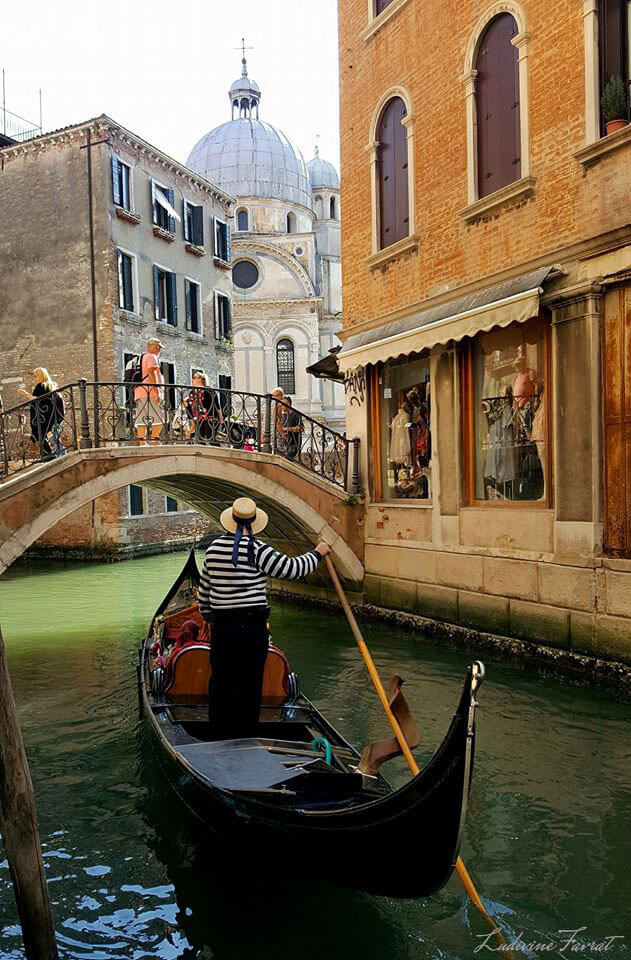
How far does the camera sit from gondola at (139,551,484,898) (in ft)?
8.79

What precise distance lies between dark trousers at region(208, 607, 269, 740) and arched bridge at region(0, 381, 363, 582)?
4003mm

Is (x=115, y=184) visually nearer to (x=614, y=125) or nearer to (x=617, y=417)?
(x=614, y=125)

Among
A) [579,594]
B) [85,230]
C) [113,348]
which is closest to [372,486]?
[579,594]

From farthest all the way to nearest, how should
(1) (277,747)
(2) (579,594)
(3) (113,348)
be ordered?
(3) (113,348)
(2) (579,594)
(1) (277,747)

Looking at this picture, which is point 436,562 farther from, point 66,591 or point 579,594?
point 66,591

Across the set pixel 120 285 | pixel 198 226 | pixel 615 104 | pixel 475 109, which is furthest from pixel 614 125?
pixel 198 226

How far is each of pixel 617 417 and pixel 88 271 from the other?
11.7 meters

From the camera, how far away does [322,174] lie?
39.0 m

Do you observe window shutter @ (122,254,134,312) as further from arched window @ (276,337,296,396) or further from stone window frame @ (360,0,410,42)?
arched window @ (276,337,296,396)

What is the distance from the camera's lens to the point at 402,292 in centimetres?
863

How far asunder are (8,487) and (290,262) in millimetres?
24654

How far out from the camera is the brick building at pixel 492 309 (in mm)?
6238

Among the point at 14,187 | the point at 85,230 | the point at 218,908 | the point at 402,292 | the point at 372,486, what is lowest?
the point at 218,908

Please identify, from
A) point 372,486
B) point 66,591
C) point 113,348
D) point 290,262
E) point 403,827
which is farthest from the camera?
point 290,262
